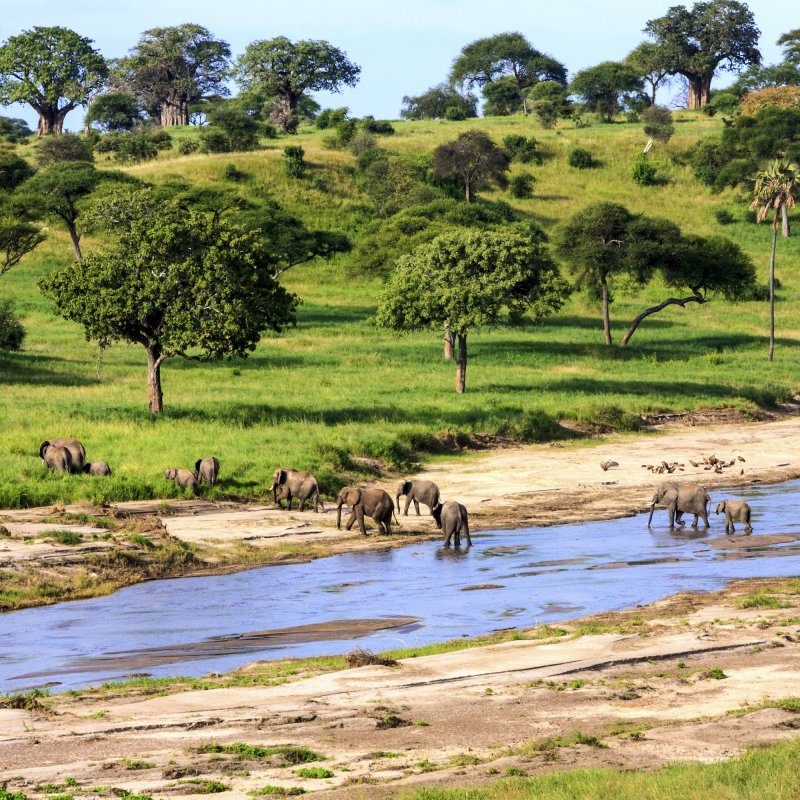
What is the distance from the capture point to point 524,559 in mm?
24250

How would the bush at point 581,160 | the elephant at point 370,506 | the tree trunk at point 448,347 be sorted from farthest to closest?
the bush at point 581,160, the tree trunk at point 448,347, the elephant at point 370,506

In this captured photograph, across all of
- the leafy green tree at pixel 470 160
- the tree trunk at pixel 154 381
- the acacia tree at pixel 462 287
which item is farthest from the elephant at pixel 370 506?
the leafy green tree at pixel 470 160

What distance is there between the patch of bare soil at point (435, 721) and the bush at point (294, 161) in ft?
290

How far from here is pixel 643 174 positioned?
11012 centimetres

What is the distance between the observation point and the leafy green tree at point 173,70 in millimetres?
152125

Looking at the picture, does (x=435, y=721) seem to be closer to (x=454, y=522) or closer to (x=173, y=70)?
(x=454, y=522)

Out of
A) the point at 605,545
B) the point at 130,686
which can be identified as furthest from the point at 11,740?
the point at 605,545

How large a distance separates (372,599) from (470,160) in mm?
79677

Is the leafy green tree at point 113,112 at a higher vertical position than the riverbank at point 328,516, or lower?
higher

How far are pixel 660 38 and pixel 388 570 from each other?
147 metres

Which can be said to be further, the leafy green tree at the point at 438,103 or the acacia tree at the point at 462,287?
the leafy green tree at the point at 438,103

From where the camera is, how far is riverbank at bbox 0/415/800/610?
73.2 ft

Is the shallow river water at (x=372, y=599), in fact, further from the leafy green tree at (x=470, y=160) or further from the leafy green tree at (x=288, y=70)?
the leafy green tree at (x=288, y=70)

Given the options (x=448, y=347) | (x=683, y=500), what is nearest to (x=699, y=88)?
(x=448, y=347)
